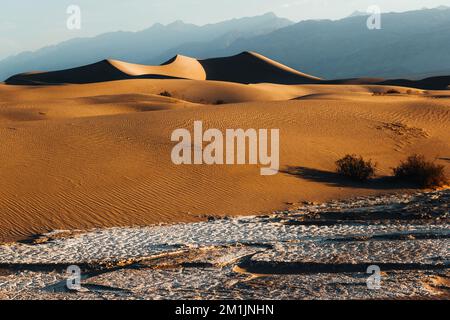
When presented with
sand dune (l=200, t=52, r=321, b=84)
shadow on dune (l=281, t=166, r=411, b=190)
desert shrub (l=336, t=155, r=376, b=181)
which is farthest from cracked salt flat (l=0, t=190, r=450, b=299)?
sand dune (l=200, t=52, r=321, b=84)

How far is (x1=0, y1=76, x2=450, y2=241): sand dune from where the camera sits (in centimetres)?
1225

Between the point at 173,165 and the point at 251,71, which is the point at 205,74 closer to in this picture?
the point at 251,71

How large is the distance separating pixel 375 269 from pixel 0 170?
9.60m

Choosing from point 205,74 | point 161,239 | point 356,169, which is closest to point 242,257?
point 161,239

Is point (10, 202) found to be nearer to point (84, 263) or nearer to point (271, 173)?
point (84, 263)

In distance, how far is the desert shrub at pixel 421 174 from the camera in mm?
14656

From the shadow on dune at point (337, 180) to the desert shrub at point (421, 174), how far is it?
9.8 inches

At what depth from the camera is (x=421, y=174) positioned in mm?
14711

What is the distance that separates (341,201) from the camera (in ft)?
43.7

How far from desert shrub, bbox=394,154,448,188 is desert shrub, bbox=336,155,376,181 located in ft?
2.21

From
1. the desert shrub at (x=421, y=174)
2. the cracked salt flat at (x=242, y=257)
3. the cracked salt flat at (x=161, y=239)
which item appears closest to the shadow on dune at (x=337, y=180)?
the desert shrub at (x=421, y=174)

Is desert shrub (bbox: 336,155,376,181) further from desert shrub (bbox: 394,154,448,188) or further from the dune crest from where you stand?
the dune crest

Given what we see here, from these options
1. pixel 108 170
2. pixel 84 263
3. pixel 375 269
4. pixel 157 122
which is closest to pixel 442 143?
pixel 157 122

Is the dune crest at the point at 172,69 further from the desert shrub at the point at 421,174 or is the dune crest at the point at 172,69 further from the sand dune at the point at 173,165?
the desert shrub at the point at 421,174
